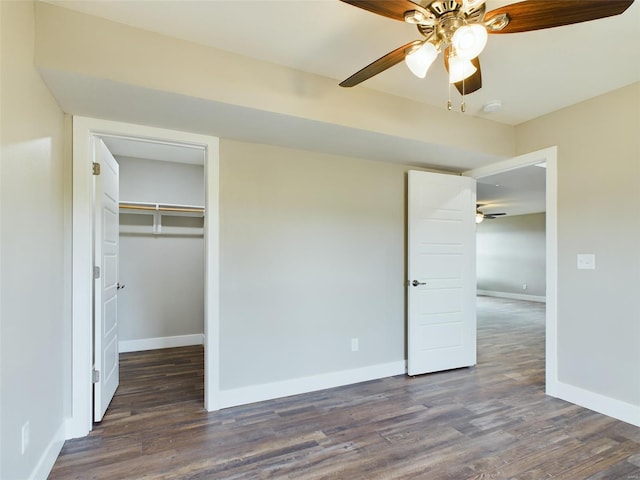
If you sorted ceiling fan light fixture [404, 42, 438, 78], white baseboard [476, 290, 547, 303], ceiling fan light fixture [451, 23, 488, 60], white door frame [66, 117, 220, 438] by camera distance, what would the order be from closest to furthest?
ceiling fan light fixture [451, 23, 488, 60]
ceiling fan light fixture [404, 42, 438, 78]
white door frame [66, 117, 220, 438]
white baseboard [476, 290, 547, 303]

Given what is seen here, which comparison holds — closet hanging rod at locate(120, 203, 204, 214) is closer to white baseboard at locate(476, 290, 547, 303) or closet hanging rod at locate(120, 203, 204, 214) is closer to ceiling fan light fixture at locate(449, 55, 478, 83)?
ceiling fan light fixture at locate(449, 55, 478, 83)

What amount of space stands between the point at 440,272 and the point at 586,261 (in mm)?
1234

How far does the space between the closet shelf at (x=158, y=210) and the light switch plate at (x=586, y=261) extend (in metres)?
4.07

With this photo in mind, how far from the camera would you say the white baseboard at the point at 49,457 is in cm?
181

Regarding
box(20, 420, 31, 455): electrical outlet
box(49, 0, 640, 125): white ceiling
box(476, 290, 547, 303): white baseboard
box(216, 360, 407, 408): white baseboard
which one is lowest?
box(476, 290, 547, 303): white baseboard

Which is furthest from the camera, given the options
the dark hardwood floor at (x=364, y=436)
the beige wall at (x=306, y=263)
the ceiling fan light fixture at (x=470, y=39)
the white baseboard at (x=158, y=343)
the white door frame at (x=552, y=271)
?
the white baseboard at (x=158, y=343)

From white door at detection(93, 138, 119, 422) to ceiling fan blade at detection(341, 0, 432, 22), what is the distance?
2.15 meters

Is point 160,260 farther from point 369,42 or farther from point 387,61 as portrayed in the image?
point 387,61

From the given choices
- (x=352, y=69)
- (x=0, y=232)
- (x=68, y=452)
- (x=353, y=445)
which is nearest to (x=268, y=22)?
(x=352, y=69)

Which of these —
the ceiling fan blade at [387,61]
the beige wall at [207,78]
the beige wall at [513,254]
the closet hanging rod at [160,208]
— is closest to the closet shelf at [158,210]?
the closet hanging rod at [160,208]

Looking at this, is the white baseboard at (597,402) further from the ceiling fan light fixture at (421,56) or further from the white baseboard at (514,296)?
the white baseboard at (514,296)

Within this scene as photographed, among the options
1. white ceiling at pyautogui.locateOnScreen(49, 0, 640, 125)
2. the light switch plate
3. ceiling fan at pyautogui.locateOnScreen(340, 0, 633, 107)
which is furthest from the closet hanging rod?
the light switch plate

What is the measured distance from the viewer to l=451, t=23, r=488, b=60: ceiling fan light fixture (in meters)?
1.48

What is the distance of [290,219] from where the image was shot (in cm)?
313
